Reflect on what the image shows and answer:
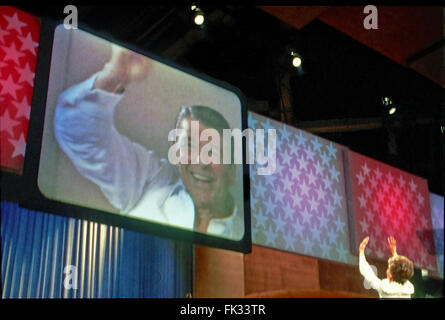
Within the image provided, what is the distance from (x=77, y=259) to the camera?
4.47 meters

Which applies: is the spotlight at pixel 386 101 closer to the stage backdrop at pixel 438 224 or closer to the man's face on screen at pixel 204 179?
the stage backdrop at pixel 438 224

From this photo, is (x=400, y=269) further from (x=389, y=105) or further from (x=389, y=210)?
(x=389, y=105)

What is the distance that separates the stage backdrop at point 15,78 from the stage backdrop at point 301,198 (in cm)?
140

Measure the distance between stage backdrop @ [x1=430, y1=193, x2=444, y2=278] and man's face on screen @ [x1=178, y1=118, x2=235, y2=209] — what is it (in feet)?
7.34

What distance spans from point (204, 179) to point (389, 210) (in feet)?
5.98

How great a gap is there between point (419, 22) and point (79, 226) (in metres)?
3.20

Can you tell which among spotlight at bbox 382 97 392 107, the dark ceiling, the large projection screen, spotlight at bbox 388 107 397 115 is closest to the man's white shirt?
the large projection screen

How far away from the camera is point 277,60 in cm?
467

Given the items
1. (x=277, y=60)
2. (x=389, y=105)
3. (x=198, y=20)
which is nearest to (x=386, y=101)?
(x=389, y=105)

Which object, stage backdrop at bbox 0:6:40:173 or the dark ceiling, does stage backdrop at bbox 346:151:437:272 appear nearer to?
the dark ceiling

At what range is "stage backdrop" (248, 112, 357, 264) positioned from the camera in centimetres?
332

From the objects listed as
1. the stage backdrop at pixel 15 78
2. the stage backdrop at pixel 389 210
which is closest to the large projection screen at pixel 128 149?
the stage backdrop at pixel 15 78
